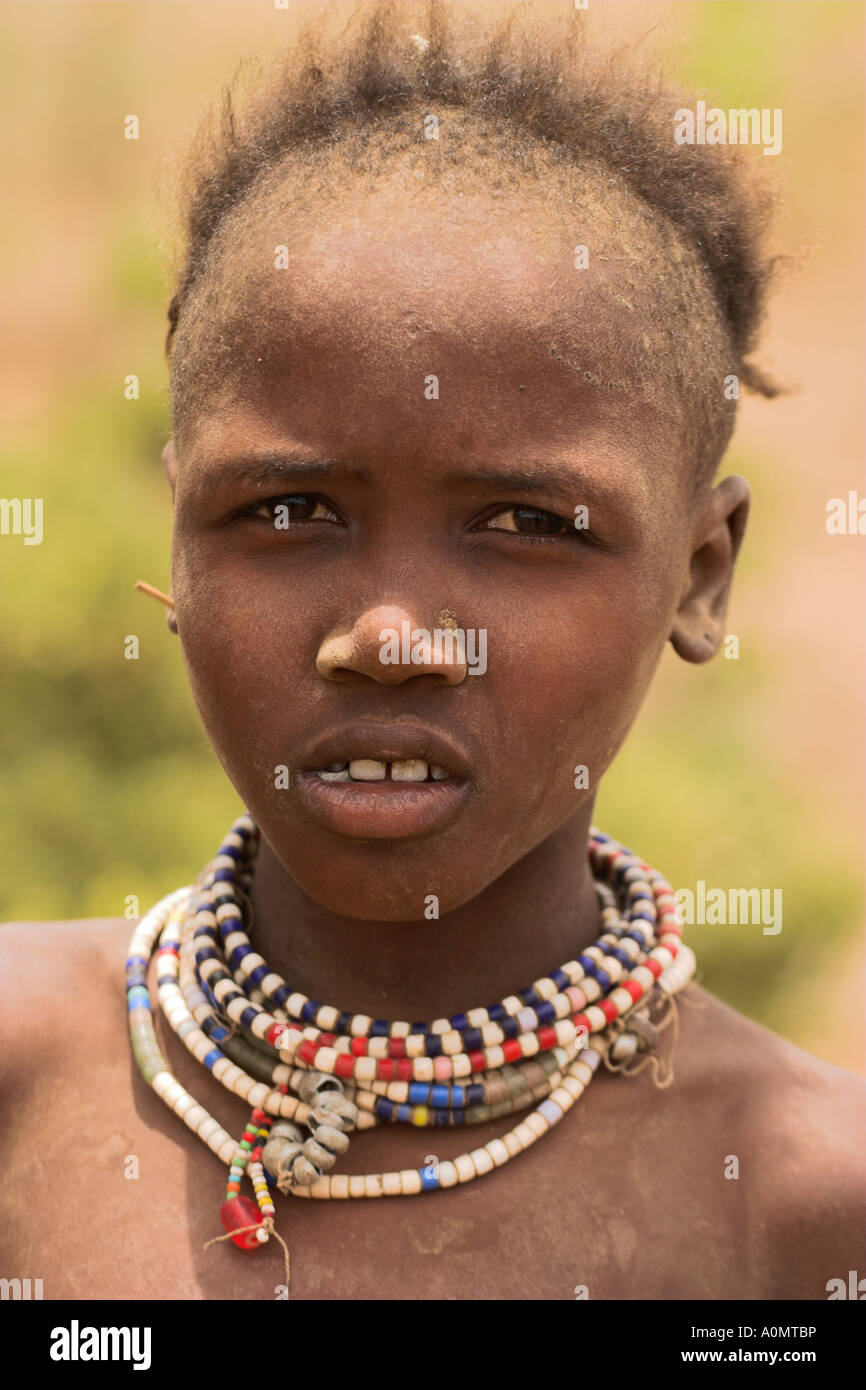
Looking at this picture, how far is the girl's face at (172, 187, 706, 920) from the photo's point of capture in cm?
158

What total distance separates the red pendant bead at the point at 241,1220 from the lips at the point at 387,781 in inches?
18.9

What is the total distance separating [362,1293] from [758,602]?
479cm

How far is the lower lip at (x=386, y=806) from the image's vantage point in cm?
160

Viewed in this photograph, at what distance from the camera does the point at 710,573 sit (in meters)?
2.02

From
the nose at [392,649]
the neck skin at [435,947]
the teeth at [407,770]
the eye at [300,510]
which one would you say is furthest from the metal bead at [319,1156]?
the eye at [300,510]

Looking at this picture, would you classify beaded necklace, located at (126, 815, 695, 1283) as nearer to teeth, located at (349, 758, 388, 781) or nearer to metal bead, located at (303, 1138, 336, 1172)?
metal bead, located at (303, 1138, 336, 1172)

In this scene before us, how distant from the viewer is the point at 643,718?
18.3 ft

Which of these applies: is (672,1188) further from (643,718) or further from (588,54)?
(643,718)

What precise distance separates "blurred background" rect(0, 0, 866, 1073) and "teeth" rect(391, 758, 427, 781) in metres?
2.16

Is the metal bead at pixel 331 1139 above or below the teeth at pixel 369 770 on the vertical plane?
below

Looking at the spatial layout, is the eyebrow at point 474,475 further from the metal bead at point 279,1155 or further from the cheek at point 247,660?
the metal bead at point 279,1155

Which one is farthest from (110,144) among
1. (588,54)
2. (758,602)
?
(588,54)

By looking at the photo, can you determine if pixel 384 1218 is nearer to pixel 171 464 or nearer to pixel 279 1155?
pixel 279 1155

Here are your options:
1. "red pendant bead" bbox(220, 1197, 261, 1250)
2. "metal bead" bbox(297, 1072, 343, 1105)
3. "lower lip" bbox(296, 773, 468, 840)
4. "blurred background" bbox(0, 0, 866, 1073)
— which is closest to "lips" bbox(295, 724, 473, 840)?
"lower lip" bbox(296, 773, 468, 840)
